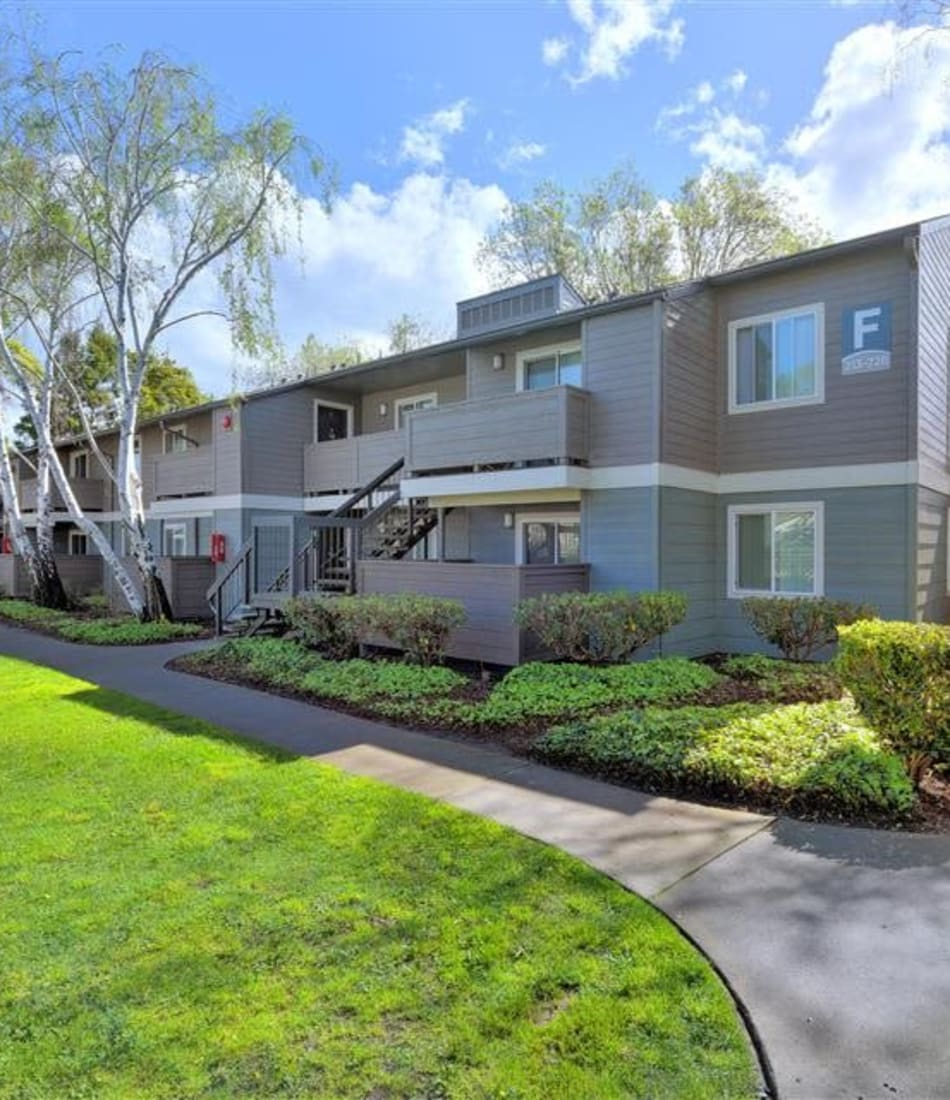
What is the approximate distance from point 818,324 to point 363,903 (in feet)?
33.8

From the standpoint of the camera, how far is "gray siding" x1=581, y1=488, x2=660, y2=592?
10.4 m

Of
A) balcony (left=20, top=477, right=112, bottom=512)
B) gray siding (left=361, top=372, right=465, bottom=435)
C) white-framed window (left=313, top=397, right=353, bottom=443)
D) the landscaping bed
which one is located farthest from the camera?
balcony (left=20, top=477, right=112, bottom=512)

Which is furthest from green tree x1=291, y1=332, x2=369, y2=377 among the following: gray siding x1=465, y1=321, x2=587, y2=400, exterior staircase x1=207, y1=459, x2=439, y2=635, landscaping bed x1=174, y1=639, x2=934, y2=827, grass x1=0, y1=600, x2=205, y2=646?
landscaping bed x1=174, y1=639, x2=934, y2=827

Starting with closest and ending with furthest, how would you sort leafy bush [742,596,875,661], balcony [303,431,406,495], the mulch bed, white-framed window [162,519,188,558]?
the mulch bed
leafy bush [742,596,875,661]
balcony [303,431,406,495]
white-framed window [162,519,188,558]

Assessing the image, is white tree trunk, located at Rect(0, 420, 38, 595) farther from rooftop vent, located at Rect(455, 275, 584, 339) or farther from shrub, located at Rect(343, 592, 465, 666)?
shrub, located at Rect(343, 592, 465, 666)

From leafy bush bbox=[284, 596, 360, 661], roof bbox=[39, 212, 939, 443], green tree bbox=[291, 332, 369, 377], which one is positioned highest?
green tree bbox=[291, 332, 369, 377]

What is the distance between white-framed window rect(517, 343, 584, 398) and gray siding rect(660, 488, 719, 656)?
3.04 meters

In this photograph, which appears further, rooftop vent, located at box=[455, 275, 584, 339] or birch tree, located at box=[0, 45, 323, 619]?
rooftop vent, located at box=[455, 275, 584, 339]

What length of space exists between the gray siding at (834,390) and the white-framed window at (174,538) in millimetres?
14573

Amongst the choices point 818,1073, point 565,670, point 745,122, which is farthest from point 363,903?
point 745,122

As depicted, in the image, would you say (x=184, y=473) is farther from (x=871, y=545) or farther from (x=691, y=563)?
(x=871, y=545)

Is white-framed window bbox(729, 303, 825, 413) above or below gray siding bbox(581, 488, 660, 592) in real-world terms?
above

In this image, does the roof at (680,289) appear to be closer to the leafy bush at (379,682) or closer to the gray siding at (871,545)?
the gray siding at (871,545)

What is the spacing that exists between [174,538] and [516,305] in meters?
12.0
